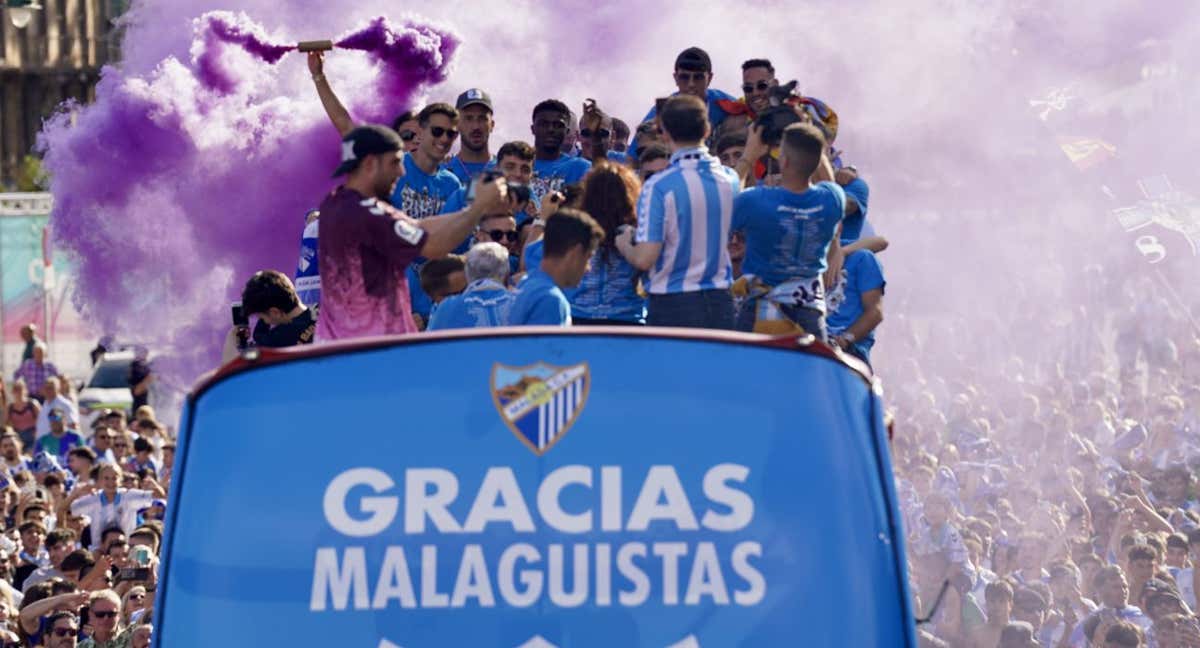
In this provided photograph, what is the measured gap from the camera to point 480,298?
316 inches

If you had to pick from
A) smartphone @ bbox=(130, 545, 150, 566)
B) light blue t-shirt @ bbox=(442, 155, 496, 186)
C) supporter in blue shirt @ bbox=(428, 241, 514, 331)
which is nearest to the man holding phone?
smartphone @ bbox=(130, 545, 150, 566)

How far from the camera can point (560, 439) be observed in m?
5.73

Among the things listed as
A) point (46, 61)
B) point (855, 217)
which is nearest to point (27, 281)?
point (855, 217)

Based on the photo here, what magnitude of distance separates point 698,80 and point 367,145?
4.61 m

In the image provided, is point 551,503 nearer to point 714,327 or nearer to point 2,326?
point 714,327

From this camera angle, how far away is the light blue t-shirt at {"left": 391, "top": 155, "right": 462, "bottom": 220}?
1092 cm

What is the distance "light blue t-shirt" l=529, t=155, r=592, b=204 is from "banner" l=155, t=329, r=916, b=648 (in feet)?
18.4

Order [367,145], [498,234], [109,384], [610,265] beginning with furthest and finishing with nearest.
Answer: [109,384], [498,234], [610,265], [367,145]

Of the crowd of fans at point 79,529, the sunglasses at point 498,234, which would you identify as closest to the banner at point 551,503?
the sunglasses at point 498,234

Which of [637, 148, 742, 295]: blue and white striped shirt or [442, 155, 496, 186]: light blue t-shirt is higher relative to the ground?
[442, 155, 496, 186]: light blue t-shirt

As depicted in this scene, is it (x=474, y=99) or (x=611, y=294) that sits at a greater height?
(x=474, y=99)

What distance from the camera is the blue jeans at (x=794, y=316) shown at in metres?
8.30

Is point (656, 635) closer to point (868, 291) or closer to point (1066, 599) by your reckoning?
point (868, 291)

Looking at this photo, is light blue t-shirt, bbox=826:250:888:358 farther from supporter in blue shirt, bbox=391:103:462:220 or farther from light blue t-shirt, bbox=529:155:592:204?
supporter in blue shirt, bbox=391:103:462:220
